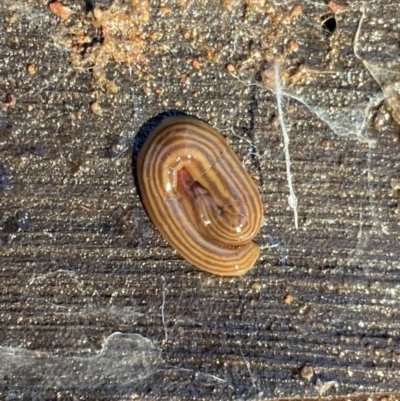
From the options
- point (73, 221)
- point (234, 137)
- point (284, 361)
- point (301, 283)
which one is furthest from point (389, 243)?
point (73, 221)

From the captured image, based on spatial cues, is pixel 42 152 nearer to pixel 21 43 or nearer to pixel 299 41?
pixel 21 43

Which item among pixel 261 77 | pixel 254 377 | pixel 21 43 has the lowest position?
pixel 254 377

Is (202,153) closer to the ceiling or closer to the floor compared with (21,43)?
closer to the floor
